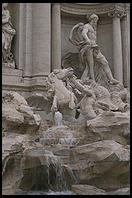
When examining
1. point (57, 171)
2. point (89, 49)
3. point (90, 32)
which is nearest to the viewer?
point (57, 171)

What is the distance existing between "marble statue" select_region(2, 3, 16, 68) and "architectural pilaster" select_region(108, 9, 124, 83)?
439cm

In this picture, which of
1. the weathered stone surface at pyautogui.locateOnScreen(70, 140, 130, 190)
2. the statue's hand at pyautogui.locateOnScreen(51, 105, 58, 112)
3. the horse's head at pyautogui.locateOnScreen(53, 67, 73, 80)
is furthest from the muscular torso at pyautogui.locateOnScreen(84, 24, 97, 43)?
the weathered stone surface at pyautogui.locateOnScreen(70, 140, 130, 190)

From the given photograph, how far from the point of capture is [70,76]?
10.2 meters

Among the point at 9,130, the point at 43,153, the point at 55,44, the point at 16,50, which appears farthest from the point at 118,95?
the point at 43,153

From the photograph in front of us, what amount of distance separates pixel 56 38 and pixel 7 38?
6.32 feet

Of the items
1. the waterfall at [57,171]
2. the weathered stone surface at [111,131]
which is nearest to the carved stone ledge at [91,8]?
the weathered stone surface at [111,131]

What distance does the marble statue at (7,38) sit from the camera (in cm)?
1252

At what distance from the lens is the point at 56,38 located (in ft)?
43.6

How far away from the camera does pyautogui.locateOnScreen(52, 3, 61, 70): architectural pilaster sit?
1312 cm

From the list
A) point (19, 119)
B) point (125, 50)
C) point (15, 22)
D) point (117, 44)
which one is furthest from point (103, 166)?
point (125, 50)

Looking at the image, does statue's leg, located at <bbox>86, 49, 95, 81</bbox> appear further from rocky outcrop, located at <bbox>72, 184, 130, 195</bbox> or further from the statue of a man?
rocky outcrop, located at <bbox>72, 184, 130, 195</bbox>

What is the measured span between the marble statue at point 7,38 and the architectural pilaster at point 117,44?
14.4 feet

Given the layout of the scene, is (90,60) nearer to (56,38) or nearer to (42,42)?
(56,38)

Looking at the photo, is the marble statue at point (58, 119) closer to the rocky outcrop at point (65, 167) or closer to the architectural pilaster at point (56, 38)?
the rocky outcrop at point (65, 167)
